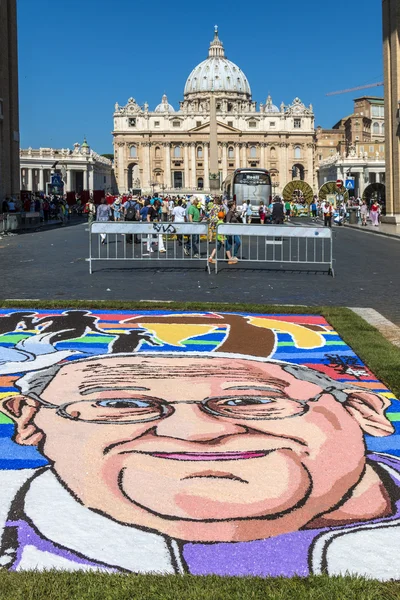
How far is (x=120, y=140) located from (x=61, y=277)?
12921 centimetres

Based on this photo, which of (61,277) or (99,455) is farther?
(61,277)

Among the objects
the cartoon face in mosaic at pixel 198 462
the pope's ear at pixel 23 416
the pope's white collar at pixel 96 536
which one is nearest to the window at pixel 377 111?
the cartoon face in mosaic at pixel 198 462

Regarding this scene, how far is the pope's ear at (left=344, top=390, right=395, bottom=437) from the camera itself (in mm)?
4891

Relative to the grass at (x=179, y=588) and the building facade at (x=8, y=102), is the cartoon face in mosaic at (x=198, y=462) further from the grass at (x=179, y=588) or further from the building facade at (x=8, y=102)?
the building facade at (x=8, y=102)

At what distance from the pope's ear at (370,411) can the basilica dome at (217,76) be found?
161m

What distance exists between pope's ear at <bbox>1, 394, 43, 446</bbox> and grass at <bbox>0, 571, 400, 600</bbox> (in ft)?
5.50

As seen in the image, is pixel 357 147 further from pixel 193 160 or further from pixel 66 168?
pixel 66 168

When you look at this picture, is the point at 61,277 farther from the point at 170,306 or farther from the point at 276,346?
the point at 276,346

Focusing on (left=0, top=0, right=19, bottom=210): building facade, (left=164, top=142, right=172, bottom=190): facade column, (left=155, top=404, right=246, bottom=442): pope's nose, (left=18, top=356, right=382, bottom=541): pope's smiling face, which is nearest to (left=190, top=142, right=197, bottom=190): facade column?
(left=164, top=142, right=172, bottom=190): facade column

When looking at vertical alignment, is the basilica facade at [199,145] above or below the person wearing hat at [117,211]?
above

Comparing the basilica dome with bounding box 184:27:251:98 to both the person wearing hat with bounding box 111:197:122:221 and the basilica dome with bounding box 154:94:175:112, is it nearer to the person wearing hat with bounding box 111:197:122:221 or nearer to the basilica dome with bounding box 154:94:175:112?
the basilica dome with bounding box 154:94:175:112

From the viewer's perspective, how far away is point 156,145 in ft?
463

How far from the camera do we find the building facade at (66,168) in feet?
357

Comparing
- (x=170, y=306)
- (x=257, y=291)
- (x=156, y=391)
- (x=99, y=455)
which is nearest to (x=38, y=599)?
(x=99, y=455)
